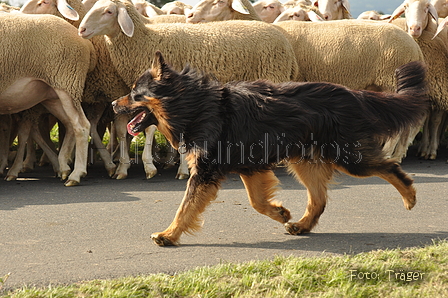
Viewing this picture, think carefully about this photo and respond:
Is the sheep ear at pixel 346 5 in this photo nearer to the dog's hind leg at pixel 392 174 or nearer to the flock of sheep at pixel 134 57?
the flock of sheep at pixel 134 57

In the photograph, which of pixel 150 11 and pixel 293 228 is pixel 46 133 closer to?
pixel 150 11

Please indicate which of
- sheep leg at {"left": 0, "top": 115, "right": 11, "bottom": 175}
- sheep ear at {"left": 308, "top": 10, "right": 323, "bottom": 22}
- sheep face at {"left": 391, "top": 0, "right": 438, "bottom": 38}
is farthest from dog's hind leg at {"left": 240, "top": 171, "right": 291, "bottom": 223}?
sheep ear at {"left": 308, "top": 10, "right": 323, "bottom": 22}

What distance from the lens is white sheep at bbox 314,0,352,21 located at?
12.5 metres

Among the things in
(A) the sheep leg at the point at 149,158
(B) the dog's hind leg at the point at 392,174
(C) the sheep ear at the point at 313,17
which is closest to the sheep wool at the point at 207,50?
(A) the sheep leg at the point at 149,158

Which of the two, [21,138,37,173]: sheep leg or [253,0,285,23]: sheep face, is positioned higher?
[253,0,285,23]: sheep face

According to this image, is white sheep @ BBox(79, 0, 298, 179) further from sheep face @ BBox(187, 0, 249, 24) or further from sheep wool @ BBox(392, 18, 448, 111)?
sheep wool @ BBox(392, 18, 448, 111)

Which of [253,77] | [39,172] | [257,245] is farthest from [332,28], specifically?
[257,245]

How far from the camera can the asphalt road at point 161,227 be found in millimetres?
4520

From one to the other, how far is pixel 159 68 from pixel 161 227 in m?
1.43

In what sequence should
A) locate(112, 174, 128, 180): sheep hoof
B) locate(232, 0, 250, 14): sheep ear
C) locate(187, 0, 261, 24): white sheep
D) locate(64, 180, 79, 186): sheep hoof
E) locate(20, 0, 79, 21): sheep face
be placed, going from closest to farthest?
locate(64, 180, 79, 186): sheep hoof < locate(112, 174, 128, 180): sheep hoof < locate(20, 0, 79, 21): sheep face < locate(232, 0, 250, 14): sheep ear < locate(187, 0, 261, 24): white sheep

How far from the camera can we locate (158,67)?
16.5ft

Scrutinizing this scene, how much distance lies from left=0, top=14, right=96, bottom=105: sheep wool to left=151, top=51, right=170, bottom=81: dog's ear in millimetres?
3527

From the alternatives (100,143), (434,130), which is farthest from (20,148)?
(434,130)

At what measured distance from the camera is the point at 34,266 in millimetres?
4414
